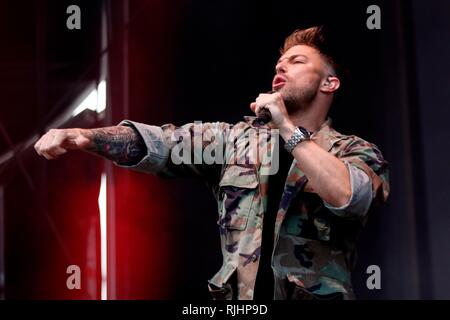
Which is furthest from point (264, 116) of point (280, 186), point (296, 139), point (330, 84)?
point (330, 84)

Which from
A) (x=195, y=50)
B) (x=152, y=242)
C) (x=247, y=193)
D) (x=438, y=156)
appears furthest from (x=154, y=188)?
(x=438, y=156)

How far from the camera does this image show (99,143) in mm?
2281

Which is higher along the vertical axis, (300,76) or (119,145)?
(300,76)

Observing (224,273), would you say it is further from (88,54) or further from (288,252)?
(88,54)

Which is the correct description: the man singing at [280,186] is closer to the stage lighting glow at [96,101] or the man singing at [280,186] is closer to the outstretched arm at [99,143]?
the outstretched arm at [99,143]

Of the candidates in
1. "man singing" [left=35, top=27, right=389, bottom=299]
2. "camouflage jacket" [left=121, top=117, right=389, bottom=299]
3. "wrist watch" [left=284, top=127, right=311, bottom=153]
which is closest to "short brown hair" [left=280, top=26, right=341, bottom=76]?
"man singing" [left=35, top=27, right=389, bottom=299]

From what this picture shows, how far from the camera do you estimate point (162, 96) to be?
9.99 ft

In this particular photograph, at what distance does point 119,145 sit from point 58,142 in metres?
0.30

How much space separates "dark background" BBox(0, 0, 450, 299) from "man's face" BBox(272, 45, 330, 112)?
0.47m

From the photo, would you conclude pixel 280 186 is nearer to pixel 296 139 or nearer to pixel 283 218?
pixel 283 218

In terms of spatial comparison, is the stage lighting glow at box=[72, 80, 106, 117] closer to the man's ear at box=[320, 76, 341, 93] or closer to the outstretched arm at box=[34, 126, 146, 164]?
the outstretched arm at box=[34, 126, 146, 164]

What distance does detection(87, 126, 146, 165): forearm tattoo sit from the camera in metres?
2.29

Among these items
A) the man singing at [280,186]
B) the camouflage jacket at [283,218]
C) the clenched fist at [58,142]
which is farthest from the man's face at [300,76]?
the clenched fist at [58,142]

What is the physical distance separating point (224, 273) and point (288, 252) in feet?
0.64
